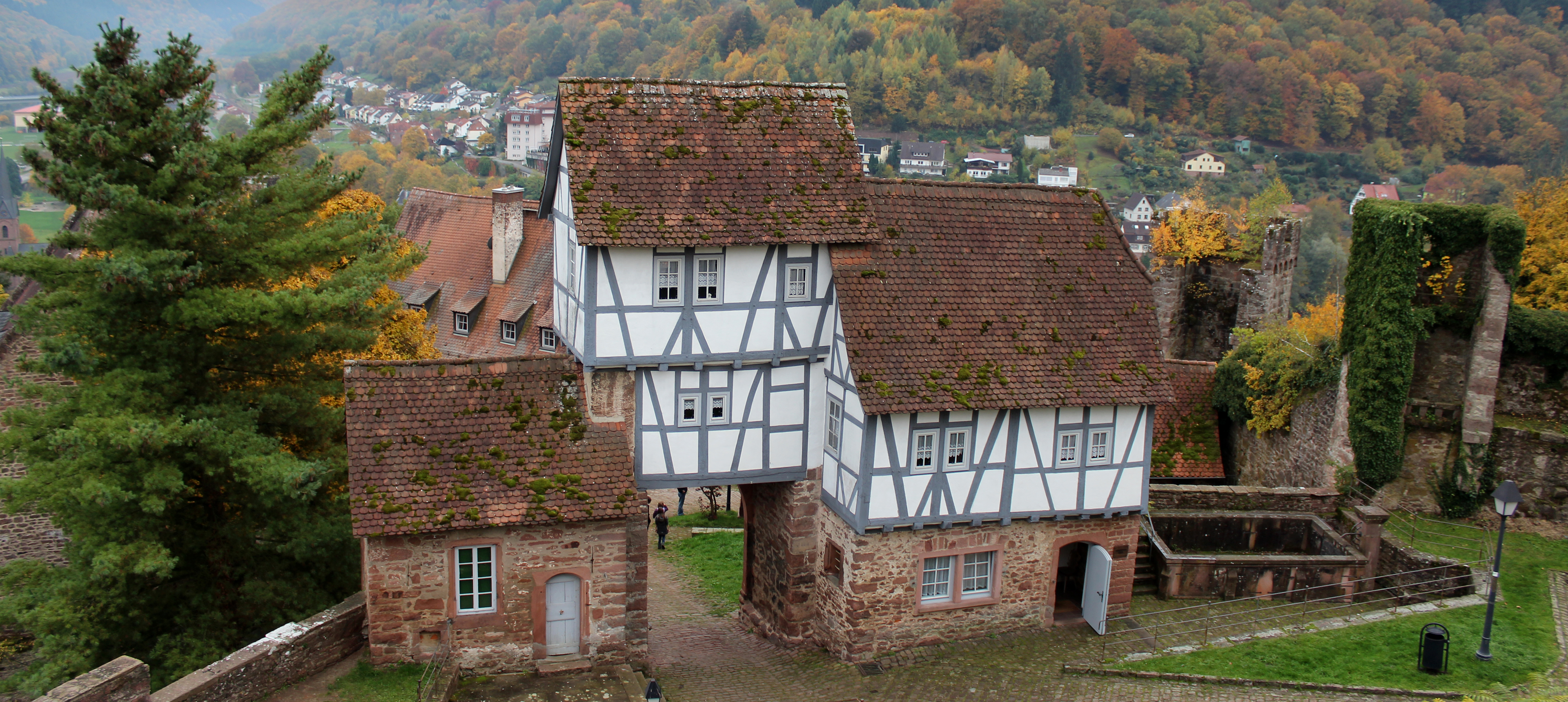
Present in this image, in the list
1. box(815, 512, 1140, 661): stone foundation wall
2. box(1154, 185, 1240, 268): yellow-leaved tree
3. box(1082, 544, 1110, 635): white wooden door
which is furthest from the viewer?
box(1154, 185, 1240, 268): yellow-leaved tree

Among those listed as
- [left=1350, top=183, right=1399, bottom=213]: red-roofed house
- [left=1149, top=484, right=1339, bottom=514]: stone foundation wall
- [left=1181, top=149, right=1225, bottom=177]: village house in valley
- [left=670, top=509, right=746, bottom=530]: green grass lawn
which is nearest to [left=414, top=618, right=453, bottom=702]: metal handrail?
[left=670, top=509, right=746, bottom=530]: green grass lawn

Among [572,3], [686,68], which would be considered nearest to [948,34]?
[686,68]

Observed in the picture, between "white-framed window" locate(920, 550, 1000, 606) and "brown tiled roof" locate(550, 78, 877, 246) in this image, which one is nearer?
"brown tiled roof" locate(550, 78, 877, 246)

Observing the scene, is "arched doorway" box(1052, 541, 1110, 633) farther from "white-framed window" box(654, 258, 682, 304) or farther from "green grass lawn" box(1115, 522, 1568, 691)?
"white-framed window" box(654, 258, 682, 304)

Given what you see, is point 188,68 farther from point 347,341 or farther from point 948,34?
point 948,34

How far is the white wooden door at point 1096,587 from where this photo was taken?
2136cm

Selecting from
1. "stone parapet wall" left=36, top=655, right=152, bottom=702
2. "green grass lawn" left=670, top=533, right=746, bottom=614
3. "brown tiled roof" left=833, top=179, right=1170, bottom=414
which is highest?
"brown tiled roof" left=833, top=179, right=1170, bottom=414

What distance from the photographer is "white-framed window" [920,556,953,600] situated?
20.8m

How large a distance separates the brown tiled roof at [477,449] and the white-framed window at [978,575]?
19.6 feet

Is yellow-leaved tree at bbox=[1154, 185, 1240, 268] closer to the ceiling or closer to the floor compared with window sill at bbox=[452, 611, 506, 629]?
closer to the ceiling

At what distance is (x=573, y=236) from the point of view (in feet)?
65.1

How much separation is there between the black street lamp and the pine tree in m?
18.1

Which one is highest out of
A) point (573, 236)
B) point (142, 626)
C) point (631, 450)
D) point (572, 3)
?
point (572, 3)

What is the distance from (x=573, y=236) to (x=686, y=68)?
324ft
